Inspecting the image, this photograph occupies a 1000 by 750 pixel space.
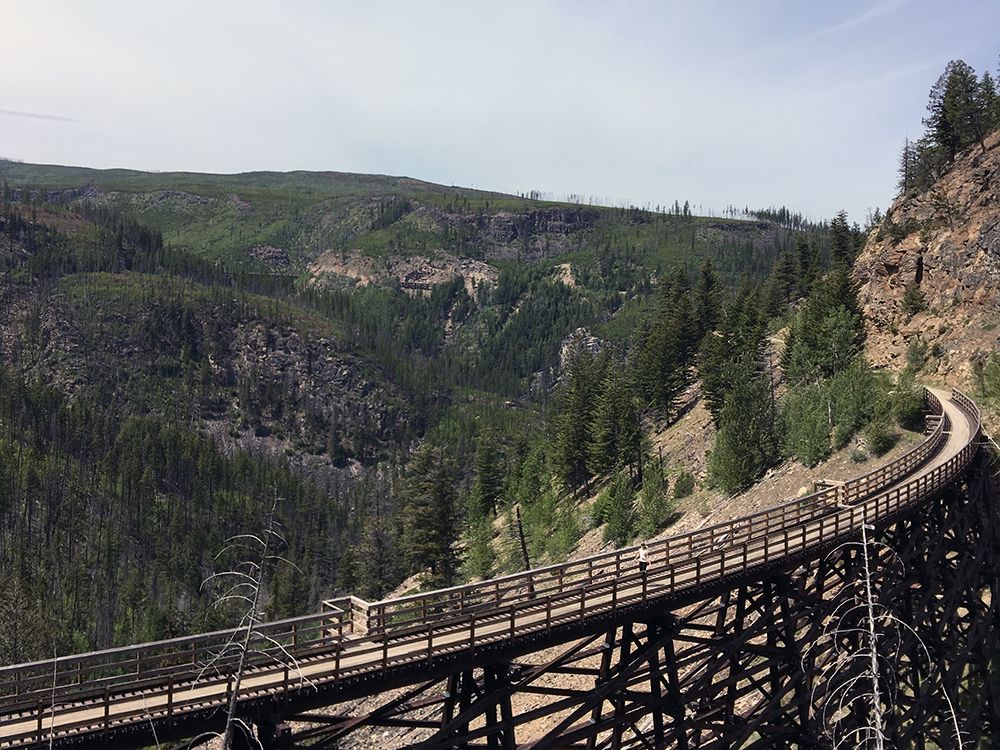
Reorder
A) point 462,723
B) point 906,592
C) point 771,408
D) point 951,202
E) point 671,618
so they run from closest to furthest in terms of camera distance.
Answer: point 462,723, point 671,618, point 906,592, point 771,408, point 951,202

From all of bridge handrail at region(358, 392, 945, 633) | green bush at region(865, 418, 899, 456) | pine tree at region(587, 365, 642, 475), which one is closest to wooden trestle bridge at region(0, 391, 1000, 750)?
bridge handrail at region(358, 392, 945, 633)

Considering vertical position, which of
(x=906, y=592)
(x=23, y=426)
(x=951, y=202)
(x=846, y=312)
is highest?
(x=951, y=202)

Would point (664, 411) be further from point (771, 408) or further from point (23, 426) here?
point (23, 426)

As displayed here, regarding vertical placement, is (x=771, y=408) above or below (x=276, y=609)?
above

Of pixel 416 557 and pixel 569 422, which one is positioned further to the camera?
pixel 569 422

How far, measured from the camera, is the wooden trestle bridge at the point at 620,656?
45.1 ft

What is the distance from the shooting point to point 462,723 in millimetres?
15078

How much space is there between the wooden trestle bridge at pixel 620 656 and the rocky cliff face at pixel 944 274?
26050 millimetres

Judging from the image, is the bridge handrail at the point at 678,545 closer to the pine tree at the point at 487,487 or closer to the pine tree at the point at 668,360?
the pine tree at the point at 668,360

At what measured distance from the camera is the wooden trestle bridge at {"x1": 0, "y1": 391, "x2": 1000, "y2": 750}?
45.1 feet

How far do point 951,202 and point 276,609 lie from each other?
234ft

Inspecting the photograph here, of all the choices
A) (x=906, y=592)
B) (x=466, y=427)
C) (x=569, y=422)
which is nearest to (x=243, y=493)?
(x=466, y=427)

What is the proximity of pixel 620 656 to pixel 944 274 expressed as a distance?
176ft

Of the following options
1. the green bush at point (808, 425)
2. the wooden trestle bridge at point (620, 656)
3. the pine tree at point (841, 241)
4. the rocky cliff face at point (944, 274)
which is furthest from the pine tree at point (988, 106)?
the wooden trestle bridge at point (620, 656)
